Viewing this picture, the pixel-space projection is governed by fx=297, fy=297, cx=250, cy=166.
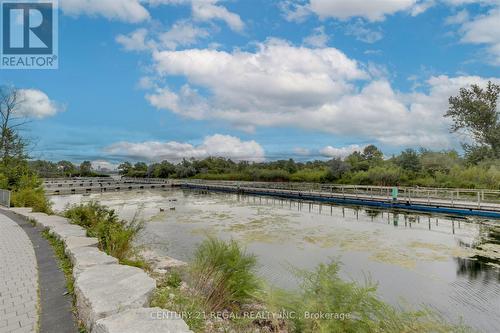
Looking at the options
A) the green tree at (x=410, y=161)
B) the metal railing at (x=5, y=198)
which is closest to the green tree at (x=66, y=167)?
the metal railing at (x=5, y=198)

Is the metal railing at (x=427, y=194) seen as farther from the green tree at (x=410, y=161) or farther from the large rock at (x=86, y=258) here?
the large rock at (x=86, y=258)

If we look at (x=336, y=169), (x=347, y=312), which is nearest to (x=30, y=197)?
(x=347, y=312)

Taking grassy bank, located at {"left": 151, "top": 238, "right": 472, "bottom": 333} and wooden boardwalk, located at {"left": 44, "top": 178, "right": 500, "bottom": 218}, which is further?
wooden boardwalk, located at {"left": 44, "top": 178, "right": 500, "bottom": 218}

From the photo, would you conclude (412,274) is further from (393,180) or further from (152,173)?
(152,173)

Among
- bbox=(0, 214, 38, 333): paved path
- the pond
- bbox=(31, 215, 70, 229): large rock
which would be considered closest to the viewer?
bbox=(0, 214, 38, 333): paved path

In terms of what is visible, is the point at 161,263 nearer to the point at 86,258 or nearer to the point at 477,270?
the point at 86,258

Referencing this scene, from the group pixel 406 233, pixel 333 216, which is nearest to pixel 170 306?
pixel 406 233

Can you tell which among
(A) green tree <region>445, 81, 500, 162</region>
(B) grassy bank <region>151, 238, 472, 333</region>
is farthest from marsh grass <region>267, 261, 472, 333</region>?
(A) green tree <region>445, 81, 500, 162</region>

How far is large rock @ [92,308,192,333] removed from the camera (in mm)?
2369

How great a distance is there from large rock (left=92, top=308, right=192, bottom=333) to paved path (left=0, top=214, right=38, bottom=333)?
103cm

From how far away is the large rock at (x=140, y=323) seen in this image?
7.77 ft

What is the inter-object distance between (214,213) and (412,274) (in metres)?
11.8

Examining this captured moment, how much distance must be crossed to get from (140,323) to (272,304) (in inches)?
55.6

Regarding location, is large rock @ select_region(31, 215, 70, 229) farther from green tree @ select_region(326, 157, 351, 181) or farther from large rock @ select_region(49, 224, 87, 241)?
green tree @ select_region(326, 157, 351, 181)
